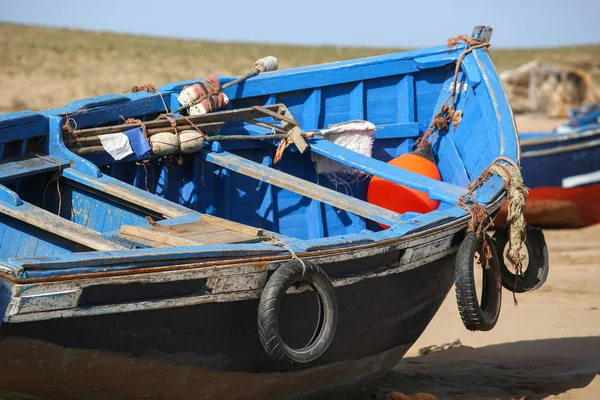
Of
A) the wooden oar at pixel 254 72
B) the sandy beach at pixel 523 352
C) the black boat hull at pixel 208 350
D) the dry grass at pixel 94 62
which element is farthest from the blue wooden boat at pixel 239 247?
the dry grass at pixel 94 62

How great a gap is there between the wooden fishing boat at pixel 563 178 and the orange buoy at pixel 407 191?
5833 millimetres

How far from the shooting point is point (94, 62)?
41.8m

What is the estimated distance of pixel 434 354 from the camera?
7.35 metres

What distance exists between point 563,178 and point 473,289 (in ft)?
28.2

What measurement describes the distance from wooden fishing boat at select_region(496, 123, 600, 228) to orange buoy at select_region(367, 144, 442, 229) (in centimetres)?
583

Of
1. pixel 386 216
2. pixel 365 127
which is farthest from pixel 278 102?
pixel 386 216

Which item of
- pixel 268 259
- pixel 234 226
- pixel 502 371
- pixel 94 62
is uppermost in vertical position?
pixel 94 62

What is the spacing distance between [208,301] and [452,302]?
5084 millimetres

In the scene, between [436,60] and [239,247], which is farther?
[436,60]

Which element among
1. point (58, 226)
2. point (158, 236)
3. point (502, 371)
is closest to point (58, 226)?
point (58, 226)

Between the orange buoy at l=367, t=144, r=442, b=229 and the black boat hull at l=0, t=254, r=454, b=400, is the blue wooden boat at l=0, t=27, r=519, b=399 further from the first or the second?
the orange buoy at l=367, t=144, r=442, b=229

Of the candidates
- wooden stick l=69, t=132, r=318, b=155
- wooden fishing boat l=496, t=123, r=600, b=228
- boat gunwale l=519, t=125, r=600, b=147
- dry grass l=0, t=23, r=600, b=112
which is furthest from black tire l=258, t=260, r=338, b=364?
dry grass l=0, t=23, r=600, b=112

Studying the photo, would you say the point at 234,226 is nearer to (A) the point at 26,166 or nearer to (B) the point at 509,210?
(A) the point at 26,166

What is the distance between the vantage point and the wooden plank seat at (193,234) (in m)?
4.52
